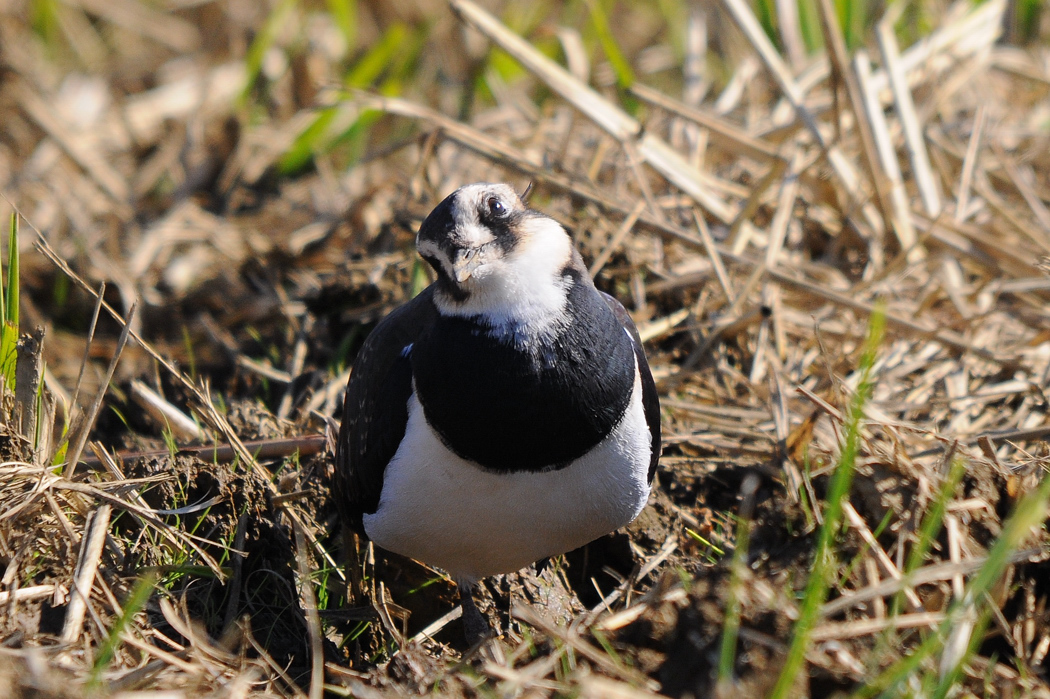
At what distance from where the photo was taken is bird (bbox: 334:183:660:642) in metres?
3.18

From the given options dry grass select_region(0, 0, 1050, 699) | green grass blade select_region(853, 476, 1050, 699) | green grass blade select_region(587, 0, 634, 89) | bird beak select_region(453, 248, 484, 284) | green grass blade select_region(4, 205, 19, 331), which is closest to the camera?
green grass blade select_region(853, 476, 1050, 699)

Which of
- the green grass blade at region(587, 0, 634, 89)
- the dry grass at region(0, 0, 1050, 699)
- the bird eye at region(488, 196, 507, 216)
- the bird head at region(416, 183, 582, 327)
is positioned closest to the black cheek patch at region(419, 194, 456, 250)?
the bird head at region(416, 183, 582, 327)

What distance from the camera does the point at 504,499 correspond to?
3.31 meters

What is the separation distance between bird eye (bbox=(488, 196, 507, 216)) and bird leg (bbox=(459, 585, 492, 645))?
53.7 inches

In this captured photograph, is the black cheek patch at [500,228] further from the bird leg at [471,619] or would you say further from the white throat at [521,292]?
the bird leg at [471,619]

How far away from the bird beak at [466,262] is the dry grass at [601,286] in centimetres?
97

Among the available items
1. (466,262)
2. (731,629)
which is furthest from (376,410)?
(731,629)

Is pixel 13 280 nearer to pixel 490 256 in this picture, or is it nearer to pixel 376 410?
pixel 376 410

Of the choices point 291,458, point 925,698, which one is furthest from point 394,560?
point 925,698

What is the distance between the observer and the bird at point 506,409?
10.4ft

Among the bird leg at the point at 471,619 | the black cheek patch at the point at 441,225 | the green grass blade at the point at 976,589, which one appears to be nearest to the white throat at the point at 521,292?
the black cheek patch at the point at 441,225

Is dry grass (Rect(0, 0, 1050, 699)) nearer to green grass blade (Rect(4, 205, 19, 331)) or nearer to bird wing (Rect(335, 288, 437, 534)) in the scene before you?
green grass blade (Rect(4, 205, 19, 331))

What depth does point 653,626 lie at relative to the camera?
2799 millimetres

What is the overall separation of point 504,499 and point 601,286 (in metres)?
2.14
